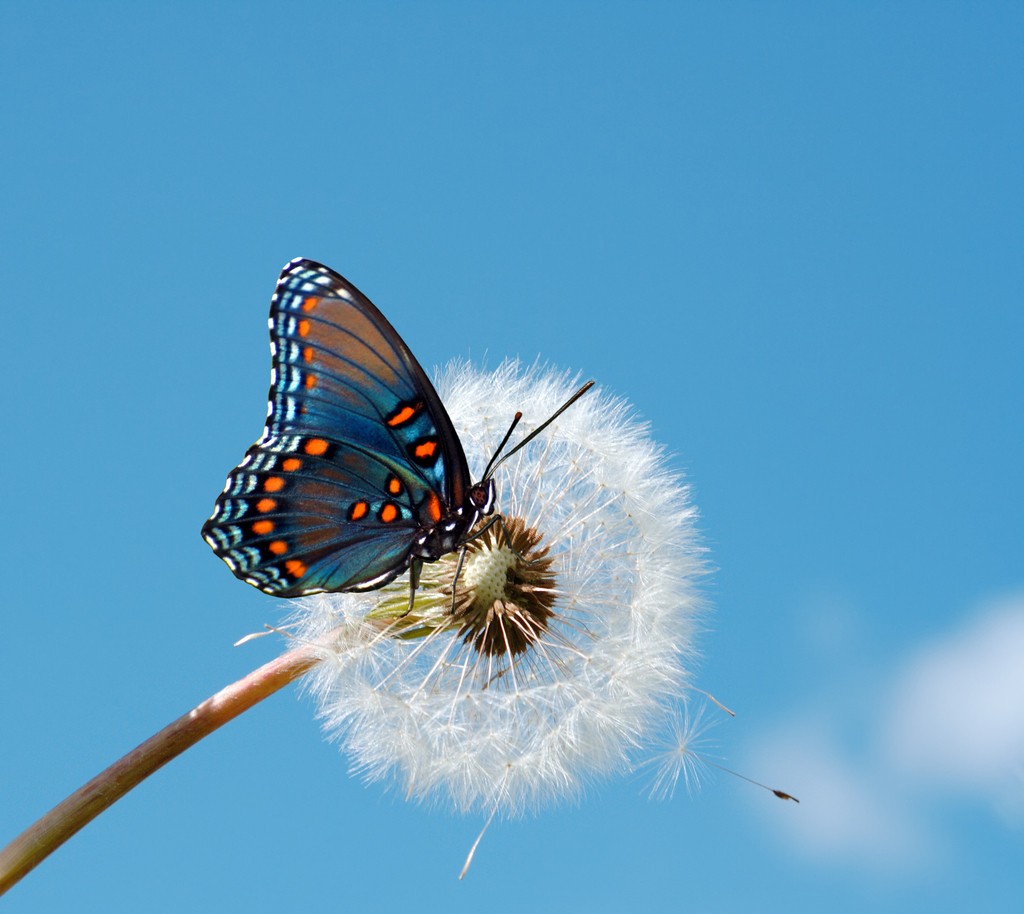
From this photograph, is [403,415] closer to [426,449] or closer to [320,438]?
[426,449]

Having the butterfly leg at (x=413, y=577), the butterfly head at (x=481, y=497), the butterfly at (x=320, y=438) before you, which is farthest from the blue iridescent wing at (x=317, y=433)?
the butterfly head at (x=481, y=497)

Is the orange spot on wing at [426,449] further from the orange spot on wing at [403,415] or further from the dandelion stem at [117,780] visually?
the dandelion stem at [117,780]

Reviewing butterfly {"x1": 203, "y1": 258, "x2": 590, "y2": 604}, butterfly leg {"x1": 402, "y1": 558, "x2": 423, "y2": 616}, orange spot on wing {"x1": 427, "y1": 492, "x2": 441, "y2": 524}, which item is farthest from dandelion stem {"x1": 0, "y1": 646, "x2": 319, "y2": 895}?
orange spot on wing {"x1": 427, "y1": 492, "x2": 441, "y2": 524}

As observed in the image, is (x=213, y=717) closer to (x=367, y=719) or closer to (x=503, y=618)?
(x=367, y=719)

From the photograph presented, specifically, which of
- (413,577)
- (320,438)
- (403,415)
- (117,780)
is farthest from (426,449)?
(117,780)

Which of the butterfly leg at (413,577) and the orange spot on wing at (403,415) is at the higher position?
the orange spot on wing at (403,415)

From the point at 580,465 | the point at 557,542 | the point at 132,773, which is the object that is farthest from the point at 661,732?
the point at 132,773

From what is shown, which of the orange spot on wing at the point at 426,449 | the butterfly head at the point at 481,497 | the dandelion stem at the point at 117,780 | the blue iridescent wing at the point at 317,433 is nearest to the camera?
the dandelion stem at the point at 117,780
